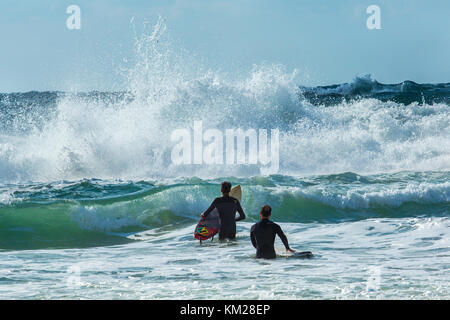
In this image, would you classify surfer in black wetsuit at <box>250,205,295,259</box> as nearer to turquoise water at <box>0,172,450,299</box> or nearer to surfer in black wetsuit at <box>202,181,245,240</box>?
turquoise water at <box>0,172,450,299</box>

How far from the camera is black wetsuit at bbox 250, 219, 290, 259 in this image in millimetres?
8445

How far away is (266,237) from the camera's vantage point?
8.45 metres

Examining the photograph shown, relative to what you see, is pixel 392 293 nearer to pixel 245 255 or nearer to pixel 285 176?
pixel 245 255

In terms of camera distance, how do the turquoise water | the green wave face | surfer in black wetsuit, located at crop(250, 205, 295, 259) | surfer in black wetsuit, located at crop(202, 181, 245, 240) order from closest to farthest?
the turquoise water < surfer in black wetsuit, located at crop(250, 205, 295, 259) < surfer in black wetsuit, located at crop(202, 181, 245, 240) < the green wave face

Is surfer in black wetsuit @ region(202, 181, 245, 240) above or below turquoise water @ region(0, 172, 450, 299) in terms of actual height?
above

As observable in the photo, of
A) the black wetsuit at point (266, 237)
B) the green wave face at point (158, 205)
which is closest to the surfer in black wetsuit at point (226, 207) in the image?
the black wetsuit at point (266, 237)

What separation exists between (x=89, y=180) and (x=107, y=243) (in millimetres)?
5932

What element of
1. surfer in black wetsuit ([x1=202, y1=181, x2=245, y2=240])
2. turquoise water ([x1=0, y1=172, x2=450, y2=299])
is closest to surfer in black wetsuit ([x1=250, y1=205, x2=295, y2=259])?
turquoise water ([x1=0, y1=172, x2=450, y2=299])

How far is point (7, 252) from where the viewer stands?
10.2m

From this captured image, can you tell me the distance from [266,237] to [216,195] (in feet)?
20.4

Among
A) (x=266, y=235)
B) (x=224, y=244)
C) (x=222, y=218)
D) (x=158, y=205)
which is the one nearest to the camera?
(x=266, y=235)

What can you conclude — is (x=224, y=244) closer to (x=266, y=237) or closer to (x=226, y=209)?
(x=226, y=209)

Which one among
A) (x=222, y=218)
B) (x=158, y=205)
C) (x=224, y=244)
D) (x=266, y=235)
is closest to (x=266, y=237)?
(x=266, y=235)
